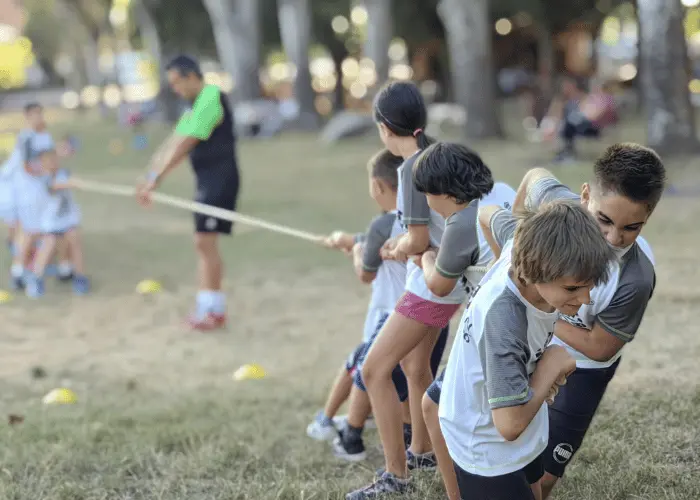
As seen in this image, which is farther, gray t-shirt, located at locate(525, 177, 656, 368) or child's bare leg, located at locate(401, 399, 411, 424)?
child's bare leg, located at locate(401, 399, 411, 424)

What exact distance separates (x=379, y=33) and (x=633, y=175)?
19467mm

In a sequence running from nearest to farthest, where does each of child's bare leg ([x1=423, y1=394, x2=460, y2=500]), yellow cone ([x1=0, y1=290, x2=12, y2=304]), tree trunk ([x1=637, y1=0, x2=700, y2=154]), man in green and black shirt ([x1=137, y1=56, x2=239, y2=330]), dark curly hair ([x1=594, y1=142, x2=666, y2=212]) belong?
dark curly hair ([x1=594, y1=142, x2=666, y2=212]), child's bare leg ([x1=423, y1=394, x2=460, y2=500]), man in green and black shirt ([x1=137, y1=56, x2=239, y2=330]), yellow cone ([x1=0, y1=290, x2=12, y2=304]), tree trunk ([x1=637, y1=0, x2=700, y2=154])

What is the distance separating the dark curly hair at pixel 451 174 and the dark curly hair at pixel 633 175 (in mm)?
417

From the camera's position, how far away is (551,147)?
688 inches

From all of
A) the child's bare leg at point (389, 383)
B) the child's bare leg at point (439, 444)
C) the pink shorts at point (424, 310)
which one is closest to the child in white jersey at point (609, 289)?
the child's bare leg at point (439, 444)

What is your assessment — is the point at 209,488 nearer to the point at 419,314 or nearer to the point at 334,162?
the point at 419,314

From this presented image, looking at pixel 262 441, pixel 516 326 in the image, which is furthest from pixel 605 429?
pixel 516 326

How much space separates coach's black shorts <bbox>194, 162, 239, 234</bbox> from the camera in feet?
21.8

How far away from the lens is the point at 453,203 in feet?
Answer: 10.3

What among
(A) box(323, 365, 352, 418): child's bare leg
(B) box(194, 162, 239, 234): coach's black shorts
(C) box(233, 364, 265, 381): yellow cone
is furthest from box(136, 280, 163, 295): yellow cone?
(A) box(323, 365, 352, 418): child's bare leg

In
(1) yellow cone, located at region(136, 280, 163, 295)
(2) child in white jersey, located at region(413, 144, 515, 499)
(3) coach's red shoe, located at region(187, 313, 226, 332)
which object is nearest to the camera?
(2) child in white jersey, located at region(413, 144, 515, 499)

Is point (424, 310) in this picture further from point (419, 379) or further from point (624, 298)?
point (624, 298)

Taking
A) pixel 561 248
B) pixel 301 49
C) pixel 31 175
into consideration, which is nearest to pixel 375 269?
pixel 561 248

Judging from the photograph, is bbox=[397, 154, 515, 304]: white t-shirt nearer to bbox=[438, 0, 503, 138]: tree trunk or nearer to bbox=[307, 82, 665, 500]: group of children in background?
bbox=[307, 82, 665, 500]: group of children in background
